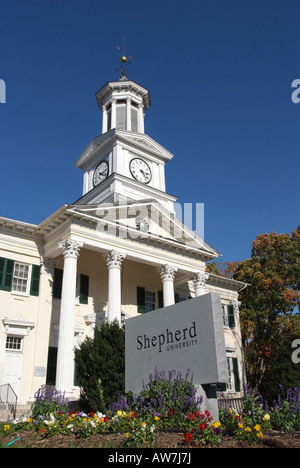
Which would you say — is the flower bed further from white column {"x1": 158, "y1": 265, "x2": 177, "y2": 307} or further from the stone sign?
white column {"x1": 158, "y1": 265, "x2": 177, "y2": 307}

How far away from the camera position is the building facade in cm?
2106

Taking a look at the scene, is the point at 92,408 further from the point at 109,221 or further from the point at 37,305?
the point at 109,221

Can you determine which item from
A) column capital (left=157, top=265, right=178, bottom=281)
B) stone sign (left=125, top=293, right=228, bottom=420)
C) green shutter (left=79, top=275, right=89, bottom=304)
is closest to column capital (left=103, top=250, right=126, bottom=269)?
green shutter (left=79, top=275, right=89, bottom=304)

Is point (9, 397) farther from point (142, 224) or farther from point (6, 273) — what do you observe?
point (142, 224)

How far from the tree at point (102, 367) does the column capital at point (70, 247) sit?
5.08m

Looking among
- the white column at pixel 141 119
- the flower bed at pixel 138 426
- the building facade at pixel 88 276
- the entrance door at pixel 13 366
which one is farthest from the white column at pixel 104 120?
the flower bed at pixel 138 426

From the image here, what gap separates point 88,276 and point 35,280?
3.52m

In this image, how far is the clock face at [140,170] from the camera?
34469 mm

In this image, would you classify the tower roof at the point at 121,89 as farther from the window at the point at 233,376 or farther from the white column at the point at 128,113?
the window at the point at 233,376

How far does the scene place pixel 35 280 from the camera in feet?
74.8

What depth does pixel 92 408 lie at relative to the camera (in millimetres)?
15922

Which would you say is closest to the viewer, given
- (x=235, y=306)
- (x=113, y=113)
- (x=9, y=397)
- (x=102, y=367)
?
(x=102, y=367)

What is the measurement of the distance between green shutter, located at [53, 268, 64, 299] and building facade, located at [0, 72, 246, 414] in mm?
56

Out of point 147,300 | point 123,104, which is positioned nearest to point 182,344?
point 147,300
